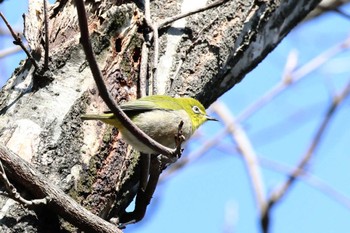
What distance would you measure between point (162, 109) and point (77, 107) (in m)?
0.51

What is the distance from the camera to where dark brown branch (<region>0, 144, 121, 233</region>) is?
2297mm

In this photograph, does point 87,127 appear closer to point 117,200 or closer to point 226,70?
point 117,200

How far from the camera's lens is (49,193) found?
232 cm

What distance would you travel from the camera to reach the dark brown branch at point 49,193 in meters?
2.30

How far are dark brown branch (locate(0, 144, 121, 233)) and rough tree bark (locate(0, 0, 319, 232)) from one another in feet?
0.10

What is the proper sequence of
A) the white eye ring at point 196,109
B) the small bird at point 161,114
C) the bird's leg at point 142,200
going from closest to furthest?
the bird's leg at point 142,200 → the small bird at point 161,114 → the white eye ring at point 196,109

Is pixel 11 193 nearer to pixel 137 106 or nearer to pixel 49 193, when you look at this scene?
pixel 49 193

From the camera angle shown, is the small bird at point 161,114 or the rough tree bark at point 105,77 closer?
the rough tree bark at point 105,77

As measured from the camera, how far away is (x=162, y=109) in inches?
120

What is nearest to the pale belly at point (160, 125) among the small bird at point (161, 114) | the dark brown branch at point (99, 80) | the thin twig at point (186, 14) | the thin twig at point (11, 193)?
the small bird at point (161, 114)

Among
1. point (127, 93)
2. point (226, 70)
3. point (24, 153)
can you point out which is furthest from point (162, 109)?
point (24, 153)

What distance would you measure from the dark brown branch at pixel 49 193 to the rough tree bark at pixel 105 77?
1.2 inches

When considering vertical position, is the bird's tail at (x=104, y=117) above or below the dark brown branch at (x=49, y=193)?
above

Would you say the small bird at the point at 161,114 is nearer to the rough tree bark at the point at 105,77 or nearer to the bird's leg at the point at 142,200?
the rough tree bark at the point at 105,77
